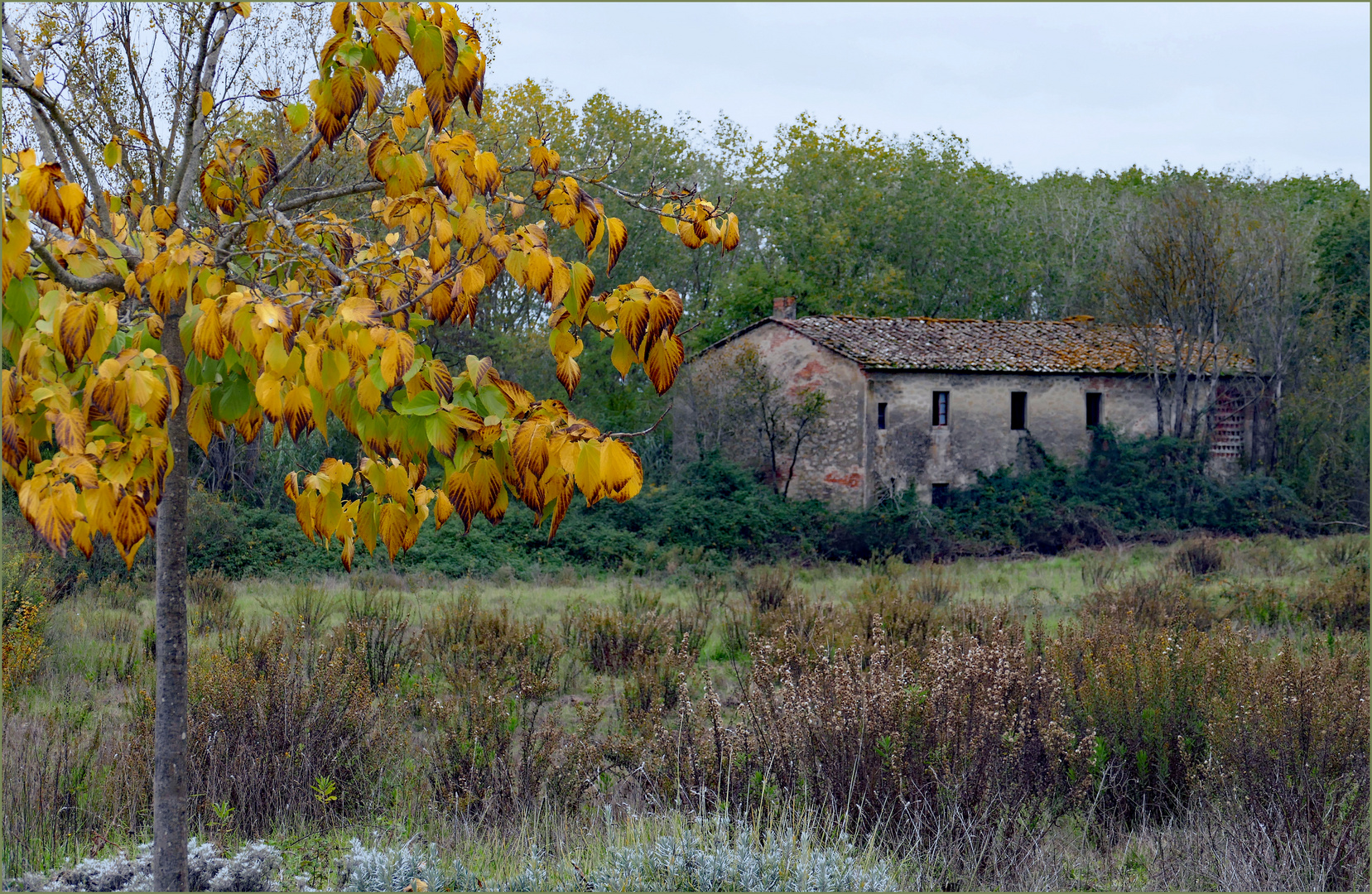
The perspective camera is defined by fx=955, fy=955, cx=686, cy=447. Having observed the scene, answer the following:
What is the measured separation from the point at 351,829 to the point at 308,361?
2983mm

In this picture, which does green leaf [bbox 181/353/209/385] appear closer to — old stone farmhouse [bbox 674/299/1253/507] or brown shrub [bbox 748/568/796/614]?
brown shrub [bbox 748/568/796/614]

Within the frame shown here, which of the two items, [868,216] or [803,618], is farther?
[868,216]

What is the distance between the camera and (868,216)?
106ft

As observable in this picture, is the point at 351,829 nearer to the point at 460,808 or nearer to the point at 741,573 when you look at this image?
the point at 460,808

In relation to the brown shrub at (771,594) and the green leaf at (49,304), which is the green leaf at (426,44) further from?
the brown shrub at (771,594)

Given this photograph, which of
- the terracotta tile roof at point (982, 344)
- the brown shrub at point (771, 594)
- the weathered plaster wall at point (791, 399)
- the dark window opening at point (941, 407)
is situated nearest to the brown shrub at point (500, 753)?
the brown shrub at point (771, 594)

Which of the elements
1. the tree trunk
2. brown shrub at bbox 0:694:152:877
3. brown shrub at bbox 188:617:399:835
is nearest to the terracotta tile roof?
brown shrub at bbox 188:617:399:835

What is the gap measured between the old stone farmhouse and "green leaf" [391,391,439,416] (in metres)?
20.0

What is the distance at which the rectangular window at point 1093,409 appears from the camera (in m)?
24.1

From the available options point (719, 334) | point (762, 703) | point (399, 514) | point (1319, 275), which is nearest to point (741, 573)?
point (719, 334)

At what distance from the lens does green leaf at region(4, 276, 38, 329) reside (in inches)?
91.4

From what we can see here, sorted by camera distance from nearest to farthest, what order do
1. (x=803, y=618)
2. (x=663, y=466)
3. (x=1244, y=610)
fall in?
(x=803, y=618) → (x=1244, y=610) → (x=663, y=466)

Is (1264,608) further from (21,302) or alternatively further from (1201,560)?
(21,302)

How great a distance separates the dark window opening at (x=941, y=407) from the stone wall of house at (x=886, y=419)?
12 cm
